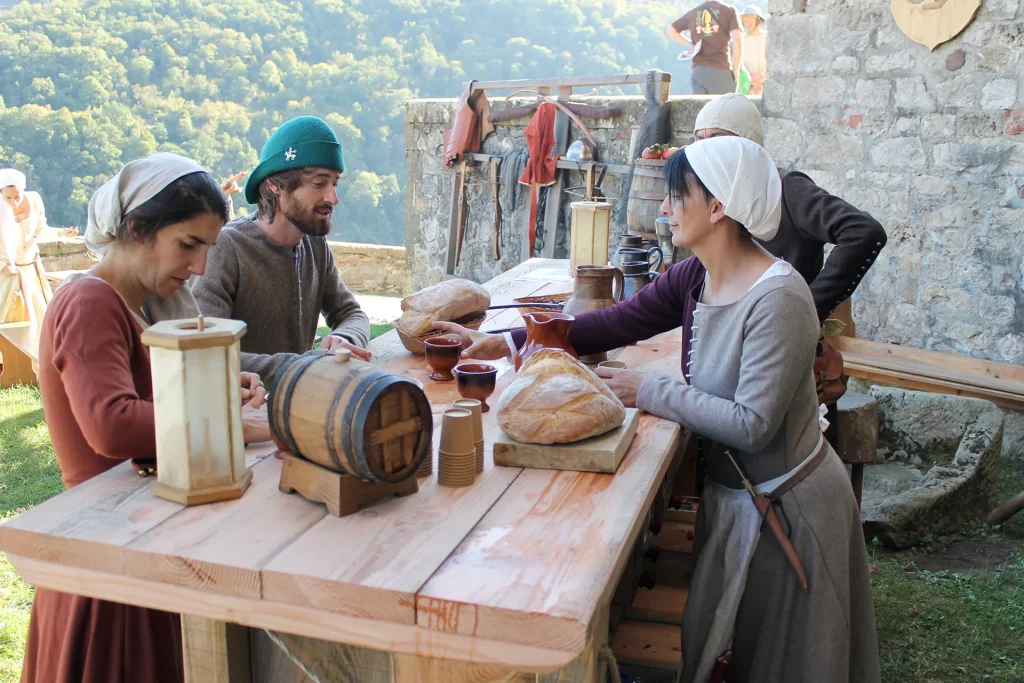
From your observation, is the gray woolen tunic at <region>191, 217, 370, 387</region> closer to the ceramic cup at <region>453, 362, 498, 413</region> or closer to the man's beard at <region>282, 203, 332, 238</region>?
the man's beard at <region>282, 203, 332, 238</region>

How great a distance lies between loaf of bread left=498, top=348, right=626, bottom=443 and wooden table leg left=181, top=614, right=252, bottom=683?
68 centimetres

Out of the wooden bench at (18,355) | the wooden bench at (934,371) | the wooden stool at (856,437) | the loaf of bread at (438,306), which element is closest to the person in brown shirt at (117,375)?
the loaf of bread at (438,306)

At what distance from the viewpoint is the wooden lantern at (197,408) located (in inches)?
61.2

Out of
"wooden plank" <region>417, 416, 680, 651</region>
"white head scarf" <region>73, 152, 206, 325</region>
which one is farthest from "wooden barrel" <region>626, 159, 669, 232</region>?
"white head scarf" <region>73, 152, 206, 325</region>

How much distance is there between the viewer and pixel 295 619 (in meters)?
1.43

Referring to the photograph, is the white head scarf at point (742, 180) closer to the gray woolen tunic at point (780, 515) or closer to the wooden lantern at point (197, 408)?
the gray woolen tunic at point (780, 515)

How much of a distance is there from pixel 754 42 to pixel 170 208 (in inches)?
359

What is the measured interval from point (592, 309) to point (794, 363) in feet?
3.03

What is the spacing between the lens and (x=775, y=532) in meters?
2.18

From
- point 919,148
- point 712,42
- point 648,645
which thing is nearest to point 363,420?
point 648,645

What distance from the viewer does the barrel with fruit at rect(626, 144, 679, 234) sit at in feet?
16.8

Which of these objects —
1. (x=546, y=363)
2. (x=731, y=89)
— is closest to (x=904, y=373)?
(x=546, y=363)

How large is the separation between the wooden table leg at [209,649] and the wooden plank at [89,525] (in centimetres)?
23

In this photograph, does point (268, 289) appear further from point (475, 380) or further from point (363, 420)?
point (363, 420)
